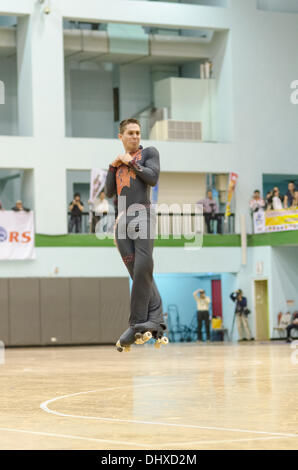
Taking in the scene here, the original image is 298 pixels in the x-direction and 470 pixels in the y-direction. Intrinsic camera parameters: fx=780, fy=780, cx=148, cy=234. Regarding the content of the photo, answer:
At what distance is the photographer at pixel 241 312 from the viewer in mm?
39938

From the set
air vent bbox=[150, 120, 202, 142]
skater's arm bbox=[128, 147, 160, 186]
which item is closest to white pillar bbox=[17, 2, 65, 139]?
air vent bbox=[150, 120, 202, 142]

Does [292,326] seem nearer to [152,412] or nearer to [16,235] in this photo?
[16,235]

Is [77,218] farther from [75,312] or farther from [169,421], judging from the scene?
[169,421]

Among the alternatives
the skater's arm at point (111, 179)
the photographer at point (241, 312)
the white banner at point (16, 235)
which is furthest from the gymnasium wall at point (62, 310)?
the skater's arm at point (111, 179)

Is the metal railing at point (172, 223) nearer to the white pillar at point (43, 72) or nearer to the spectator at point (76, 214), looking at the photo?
the spectator at point (76, 214)

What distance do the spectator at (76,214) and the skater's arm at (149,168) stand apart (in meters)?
29.5

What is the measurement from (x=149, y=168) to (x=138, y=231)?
2.55 ft

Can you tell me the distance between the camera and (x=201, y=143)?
137 ft

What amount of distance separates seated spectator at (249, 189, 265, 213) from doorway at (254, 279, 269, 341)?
379cm

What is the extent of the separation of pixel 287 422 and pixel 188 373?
838cm

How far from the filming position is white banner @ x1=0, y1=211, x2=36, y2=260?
37.0 metres

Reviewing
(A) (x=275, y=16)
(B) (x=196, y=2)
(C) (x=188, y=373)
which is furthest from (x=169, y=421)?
(B) (x=196, y=2)

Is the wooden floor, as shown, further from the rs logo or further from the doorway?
the doorway

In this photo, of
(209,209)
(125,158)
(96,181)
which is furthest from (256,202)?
(125,158)
